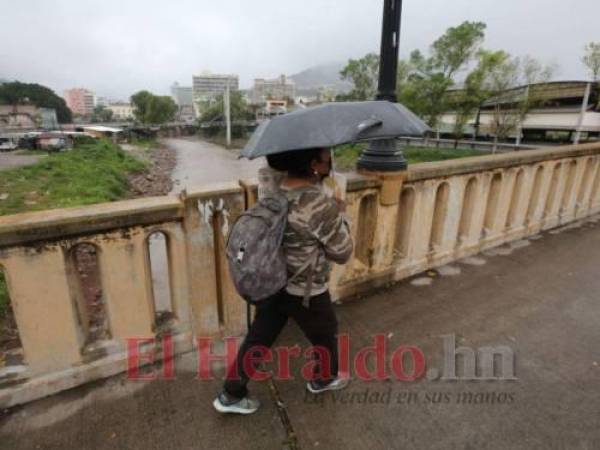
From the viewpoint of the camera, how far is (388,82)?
3.14m

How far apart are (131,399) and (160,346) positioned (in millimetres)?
383

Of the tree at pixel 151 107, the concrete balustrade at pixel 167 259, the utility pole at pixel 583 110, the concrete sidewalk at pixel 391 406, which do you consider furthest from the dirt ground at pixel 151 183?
the tree at pixel 151 107

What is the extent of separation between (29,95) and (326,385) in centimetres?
11093

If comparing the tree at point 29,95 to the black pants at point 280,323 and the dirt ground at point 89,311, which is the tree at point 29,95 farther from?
the black pants at point 280,323

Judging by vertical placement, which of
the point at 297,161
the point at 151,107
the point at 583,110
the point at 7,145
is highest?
the point at 151,107

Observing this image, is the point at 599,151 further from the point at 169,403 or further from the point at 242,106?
the point at 242,106

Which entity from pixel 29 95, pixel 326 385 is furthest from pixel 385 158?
pixel 29 95

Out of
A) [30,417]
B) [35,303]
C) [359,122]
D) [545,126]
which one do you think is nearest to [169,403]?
[30,417]

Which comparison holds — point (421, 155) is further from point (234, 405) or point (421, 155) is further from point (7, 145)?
point (7, 145)

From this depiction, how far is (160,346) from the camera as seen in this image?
2480 millimetres

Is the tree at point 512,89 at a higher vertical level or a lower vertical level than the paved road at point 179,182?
higher

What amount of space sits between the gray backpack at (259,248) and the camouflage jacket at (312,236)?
7cm

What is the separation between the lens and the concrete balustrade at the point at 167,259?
1.96 meters

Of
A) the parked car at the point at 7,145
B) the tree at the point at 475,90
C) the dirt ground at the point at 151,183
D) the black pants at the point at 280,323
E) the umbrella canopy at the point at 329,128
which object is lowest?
the dirt ground at the point at 151,183
